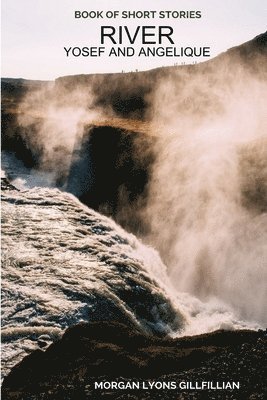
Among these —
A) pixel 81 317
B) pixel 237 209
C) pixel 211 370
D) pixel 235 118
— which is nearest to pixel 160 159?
pixel 237 209

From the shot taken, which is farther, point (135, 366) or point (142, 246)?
point (142, 246)

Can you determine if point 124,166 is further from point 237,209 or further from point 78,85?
point 78,85

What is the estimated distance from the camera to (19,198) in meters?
19.1

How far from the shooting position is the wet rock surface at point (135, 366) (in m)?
6.57

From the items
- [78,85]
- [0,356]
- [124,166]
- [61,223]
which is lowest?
[0,356]

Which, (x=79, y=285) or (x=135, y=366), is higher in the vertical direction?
(x=79, y=285)

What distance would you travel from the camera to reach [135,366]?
7262 millimetres

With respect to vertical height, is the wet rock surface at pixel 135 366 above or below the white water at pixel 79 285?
below

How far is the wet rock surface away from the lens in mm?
6570

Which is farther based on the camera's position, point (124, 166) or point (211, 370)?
point (124, 166)

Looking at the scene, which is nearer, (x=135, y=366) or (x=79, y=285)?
(x=135, y=366)

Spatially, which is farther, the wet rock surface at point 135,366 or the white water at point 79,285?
the white water at point 79,285

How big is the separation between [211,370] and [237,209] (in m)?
9.06

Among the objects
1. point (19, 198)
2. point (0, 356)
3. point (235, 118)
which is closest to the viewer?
point (0, 356)
